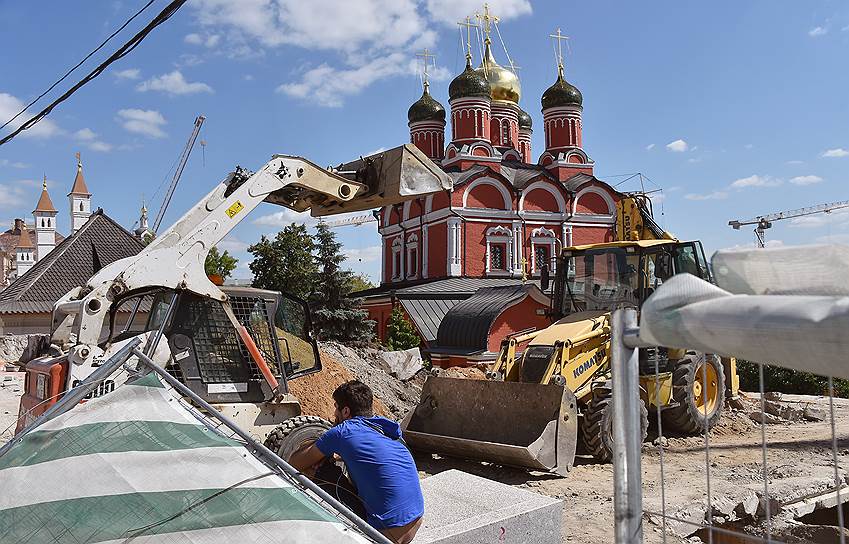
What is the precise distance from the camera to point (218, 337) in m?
7.07

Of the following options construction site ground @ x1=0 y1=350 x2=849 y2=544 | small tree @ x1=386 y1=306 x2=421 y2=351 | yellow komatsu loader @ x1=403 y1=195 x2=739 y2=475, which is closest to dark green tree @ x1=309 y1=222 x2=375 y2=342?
small tree @ x1=386 y1=306 x2=421 y2=351

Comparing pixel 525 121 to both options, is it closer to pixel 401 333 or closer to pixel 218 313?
pixel 401 333

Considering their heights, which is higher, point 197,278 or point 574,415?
point 197,278

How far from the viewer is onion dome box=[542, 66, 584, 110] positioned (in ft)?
120

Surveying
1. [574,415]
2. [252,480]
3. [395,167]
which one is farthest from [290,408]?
[252,480]

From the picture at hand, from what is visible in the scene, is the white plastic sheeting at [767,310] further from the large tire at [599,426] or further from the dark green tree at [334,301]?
the dark green tree at [334,301]

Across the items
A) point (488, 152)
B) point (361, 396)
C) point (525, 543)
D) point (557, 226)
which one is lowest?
point (525, 543)

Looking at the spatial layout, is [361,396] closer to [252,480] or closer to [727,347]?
[252,480]

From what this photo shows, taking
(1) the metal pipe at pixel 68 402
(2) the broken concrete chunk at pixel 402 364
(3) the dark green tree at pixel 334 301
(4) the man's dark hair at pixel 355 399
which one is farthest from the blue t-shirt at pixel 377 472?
(3) the dark green tree at pixel 334 301

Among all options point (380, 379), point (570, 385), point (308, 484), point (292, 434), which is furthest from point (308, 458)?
point (380, 379)

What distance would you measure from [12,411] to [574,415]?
10583mm

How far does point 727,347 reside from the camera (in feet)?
6.45

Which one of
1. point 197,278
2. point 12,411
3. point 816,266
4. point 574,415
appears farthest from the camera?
point 12,411

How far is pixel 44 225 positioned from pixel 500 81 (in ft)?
168
